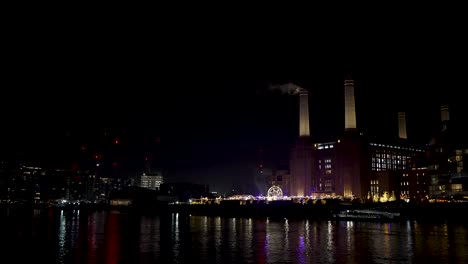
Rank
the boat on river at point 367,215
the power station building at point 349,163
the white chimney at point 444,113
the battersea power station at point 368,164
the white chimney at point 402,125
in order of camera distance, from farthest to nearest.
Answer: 1. the white chimney at point 402,125
2. the white chimney at point 444,113
3. the power station building at point 349,163
4. the battersea power station at point 368,164
5. the boat on river at point 367,215

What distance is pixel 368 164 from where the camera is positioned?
122 metres

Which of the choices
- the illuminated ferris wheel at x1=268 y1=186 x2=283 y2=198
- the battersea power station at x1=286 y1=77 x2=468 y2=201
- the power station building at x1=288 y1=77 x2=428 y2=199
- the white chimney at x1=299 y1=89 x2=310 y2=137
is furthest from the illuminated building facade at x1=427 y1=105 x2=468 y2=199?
the white chimney at x1=299 y1=89 x2=310 y2=137

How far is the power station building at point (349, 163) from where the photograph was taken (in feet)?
389

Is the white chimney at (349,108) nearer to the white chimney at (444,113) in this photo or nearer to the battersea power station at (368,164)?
the battersea power station at (368,164)

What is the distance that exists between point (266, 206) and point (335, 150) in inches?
1638

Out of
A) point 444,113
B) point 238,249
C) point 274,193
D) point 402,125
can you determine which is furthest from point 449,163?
point 238,249

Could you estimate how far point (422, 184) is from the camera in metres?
116

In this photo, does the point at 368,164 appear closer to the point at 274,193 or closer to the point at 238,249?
the point at 274,193

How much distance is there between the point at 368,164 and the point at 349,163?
16.6ft

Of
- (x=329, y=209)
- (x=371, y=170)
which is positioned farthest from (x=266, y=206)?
(x=371, y=170)

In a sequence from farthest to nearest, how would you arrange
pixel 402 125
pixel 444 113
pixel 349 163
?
pixel 402 125 < pixel 444 113 < pixel 349 163

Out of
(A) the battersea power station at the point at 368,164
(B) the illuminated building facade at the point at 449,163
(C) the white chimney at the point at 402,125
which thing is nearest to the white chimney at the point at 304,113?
(A) the battersea power station at the point at 368,164

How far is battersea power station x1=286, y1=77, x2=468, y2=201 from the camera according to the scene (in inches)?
3834

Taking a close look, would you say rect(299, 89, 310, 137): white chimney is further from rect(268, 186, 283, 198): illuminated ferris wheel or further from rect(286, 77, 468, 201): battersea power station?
rect(268, 186, 283, 198): illuminated ferris wheel
